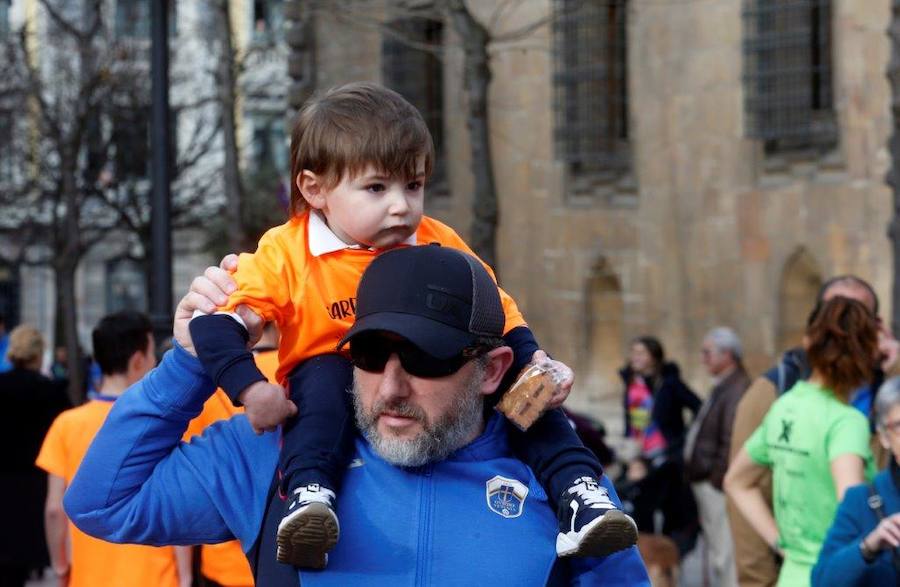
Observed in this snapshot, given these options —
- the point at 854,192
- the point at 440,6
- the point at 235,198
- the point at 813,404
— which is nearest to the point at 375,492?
the point at 813,404

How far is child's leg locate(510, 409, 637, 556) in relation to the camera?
320 centimetres

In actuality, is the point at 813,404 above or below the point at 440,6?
below

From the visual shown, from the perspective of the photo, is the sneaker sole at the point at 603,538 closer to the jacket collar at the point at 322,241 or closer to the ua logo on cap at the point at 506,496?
the ua logo on cap at the point at 506,496

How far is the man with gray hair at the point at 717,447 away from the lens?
1042 centimetres

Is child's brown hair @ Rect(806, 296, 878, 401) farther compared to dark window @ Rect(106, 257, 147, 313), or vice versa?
dark window @ Rect(106, 257, 147, 313)

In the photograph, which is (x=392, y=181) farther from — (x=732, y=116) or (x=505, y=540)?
(x=732, y=116)

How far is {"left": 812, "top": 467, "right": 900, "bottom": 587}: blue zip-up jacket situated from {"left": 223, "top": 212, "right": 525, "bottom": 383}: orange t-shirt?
212 centimetres

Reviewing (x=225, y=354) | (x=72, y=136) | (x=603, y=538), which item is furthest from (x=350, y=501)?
(x=72, y=136)

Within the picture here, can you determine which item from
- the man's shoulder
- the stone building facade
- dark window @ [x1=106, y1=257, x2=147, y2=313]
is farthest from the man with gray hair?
dark window @ [x1=106, y1=257, x2=147, y2=313]

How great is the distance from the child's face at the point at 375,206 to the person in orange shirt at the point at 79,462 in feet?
8.47

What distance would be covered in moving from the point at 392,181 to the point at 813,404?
317 cm

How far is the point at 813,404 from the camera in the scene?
20.9 feet

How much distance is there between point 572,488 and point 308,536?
0.49 meters

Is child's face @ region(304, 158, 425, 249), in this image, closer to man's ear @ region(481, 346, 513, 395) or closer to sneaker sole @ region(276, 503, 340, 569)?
man's ear @ region(481, 346, 513, 395)
